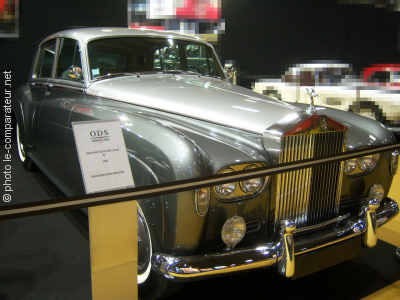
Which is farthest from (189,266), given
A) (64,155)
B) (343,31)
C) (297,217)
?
(343,31)

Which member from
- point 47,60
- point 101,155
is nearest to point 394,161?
point 101,155

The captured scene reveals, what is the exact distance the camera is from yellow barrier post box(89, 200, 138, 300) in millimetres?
1290

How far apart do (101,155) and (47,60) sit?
2595mm

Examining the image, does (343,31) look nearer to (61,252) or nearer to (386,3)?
(386,3)

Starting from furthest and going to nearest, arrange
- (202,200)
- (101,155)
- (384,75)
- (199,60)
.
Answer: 1. (384,75)
2. (199,60)
3. (202,200)
4. (101,155)

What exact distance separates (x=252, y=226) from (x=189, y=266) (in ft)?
1.43

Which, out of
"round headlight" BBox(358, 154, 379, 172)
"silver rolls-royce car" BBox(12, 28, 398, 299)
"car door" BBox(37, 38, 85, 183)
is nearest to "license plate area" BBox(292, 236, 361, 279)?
"silver rolls-royce car" BBox(12, 28, 398, 299)

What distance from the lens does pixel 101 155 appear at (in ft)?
4.93

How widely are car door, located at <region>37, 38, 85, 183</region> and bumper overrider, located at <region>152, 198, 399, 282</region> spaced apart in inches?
58.0

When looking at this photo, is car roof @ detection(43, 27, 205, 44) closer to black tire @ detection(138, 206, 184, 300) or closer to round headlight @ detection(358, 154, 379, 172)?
black tire @ detection(138, 206, 184, 300)

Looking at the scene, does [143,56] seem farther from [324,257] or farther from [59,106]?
[324,257]

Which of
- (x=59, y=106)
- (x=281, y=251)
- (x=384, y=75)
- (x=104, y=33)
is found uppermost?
(x=104, y=33)

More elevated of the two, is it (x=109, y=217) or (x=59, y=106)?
(x=59, y=106)

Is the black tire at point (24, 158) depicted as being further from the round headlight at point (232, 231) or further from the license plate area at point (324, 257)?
the license plate area at point (324, 257)
